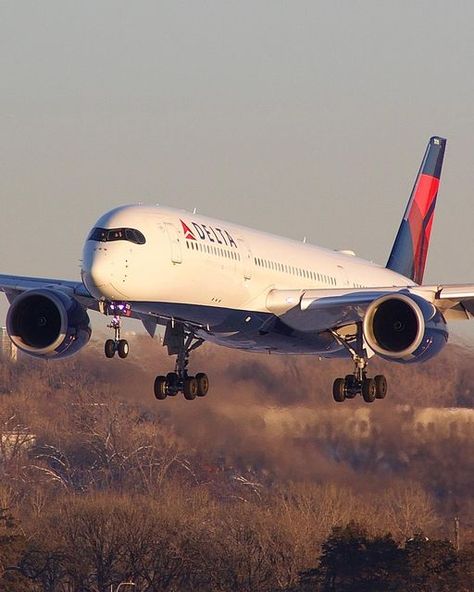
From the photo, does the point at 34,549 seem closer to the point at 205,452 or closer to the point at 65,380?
the point at 65,380

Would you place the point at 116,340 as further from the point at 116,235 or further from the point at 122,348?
the point at 116,235

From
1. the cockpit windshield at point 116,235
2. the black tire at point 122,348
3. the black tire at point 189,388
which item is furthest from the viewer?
the black tire at point 189,388

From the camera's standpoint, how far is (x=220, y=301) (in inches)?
2026

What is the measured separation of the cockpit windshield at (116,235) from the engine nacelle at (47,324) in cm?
674

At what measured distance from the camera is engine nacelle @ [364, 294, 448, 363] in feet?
176

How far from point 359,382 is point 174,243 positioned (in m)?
9.64

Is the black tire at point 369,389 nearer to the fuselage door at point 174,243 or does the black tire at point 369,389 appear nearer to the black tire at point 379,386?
the black tire at point 379,386

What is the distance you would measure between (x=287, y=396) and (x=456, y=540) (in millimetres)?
18987

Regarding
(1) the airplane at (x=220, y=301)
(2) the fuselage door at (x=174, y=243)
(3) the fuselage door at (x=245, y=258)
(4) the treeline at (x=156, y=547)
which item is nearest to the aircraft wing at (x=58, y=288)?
(1) the airplane at (x=220, y=301)

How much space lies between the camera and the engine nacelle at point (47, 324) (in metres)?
55.0

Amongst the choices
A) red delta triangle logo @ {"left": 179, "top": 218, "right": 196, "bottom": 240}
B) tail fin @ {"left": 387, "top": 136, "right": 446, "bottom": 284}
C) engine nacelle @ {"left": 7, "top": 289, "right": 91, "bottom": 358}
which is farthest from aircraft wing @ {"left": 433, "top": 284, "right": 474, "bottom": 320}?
engine nacelle @ {"left": 7, "top": 289, "right": 91, "bottom": 358}

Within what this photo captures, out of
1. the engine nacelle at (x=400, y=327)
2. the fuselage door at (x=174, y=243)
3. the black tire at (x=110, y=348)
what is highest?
the fuselage door at (x=174, y=243)

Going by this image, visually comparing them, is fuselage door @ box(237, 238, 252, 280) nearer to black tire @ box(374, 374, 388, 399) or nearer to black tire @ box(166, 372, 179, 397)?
black tire @ box(166, 372, 179, 397)

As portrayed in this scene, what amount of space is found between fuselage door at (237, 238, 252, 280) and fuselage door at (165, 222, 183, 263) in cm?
340
